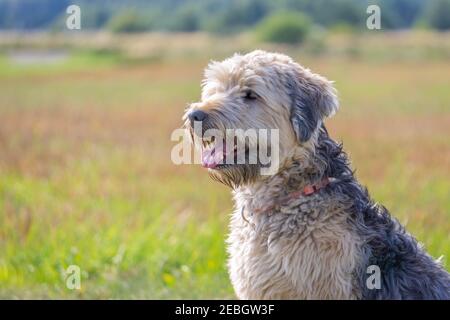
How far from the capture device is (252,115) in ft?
19.0

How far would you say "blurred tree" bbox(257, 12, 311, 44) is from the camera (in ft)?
146

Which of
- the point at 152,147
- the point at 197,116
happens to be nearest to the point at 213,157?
the point at 197,116

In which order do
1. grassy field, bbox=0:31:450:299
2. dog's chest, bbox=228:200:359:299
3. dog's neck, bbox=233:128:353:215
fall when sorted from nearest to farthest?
1. dog's chest, bbox=228:200:359:299
2. dog's neck, bbox=233:128:353:215
3. grassy field, bbox=0:31:450:299

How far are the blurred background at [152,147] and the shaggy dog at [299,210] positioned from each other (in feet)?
7.58

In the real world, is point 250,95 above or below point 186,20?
below

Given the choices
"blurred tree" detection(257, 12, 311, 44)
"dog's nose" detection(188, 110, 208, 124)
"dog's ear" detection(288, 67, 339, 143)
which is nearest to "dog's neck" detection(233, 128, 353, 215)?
"dog's ear" detection(288, 67, 339, 143)

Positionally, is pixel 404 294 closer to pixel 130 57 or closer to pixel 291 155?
pixel 291 155

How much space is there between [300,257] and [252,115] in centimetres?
113

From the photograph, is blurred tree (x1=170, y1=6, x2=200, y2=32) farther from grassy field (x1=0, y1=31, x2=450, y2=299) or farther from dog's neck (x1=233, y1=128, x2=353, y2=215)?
dog's neck (x1=233, y1=128, x2=353, y2=215)

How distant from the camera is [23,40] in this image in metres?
48.0

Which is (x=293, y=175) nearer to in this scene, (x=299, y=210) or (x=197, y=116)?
(x=299, y=210)

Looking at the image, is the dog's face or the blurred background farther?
the blurred background

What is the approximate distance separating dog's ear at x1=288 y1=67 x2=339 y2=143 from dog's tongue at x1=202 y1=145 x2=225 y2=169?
1.97ft
